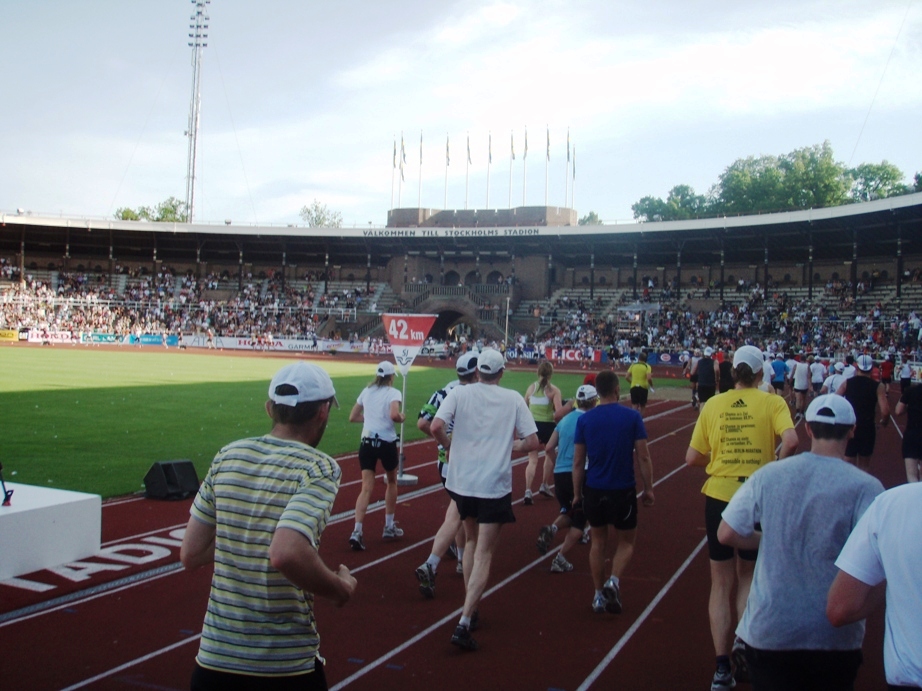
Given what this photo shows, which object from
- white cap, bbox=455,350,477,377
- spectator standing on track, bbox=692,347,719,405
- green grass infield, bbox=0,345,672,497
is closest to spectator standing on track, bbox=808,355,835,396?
spectator standing on track, bbox=692,347,719,405

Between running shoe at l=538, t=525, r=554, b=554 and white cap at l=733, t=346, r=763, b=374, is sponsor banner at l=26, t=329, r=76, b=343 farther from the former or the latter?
white cap at l=733, t=346, r=763, b=374

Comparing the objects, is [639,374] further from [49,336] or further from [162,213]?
[162,213]

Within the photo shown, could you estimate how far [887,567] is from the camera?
2.57m

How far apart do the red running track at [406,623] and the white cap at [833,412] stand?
2534 mm

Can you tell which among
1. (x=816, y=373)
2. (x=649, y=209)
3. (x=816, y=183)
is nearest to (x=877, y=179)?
(x=816, y=183)

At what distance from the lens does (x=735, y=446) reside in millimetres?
5387

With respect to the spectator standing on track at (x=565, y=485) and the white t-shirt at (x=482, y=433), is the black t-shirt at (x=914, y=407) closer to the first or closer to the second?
the spectator standing on track at (x=565, y=485)

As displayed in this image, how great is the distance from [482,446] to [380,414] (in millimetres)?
2695

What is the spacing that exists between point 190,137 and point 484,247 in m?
26.3

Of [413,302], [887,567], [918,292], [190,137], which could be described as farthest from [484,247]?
[887,567]

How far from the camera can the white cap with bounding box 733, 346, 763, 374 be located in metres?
5.40

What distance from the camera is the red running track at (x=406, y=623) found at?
206 inches

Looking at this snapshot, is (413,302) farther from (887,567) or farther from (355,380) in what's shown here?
(887,567)

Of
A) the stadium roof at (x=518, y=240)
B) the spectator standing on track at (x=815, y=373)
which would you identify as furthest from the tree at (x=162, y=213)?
the spectator standing on track at (x=815, y=373)
